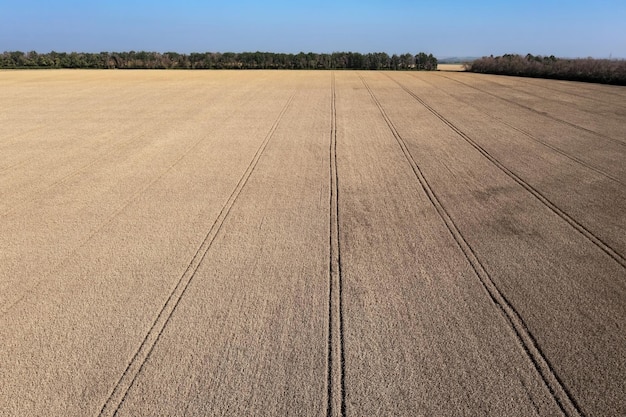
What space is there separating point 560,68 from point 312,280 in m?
38.6

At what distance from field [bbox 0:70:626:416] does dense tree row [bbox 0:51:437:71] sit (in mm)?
52394

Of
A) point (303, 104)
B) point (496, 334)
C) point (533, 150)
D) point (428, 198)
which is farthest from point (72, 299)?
point (303, 104)

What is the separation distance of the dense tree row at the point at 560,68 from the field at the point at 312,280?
23.9m

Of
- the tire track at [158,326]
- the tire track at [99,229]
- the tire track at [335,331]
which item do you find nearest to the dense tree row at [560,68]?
the tire track at [99,229]

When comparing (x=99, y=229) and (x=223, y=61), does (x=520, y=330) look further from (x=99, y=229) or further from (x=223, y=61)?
(x=223, y=61)

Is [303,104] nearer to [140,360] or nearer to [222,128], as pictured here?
[222,128]

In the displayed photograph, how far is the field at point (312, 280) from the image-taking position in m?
4.05

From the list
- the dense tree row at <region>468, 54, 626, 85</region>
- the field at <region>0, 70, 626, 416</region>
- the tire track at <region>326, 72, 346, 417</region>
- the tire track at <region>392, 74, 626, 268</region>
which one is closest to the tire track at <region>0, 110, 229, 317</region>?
the field at <region>0, 70, 626, 416</region>

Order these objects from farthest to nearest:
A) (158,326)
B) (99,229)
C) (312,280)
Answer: (99,229) → (312,280) → (158,326)

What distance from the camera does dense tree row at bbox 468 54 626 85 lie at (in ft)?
103

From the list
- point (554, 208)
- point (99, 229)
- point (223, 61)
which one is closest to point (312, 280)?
point (99, 229)

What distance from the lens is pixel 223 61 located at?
62.0 meters

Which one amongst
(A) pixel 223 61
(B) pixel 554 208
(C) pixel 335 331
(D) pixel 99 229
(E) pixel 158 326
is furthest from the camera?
(A) pixel 223 61

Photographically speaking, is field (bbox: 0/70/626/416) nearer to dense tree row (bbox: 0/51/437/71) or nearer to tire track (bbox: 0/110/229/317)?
tire track (bbox: 0/110/229/317)
